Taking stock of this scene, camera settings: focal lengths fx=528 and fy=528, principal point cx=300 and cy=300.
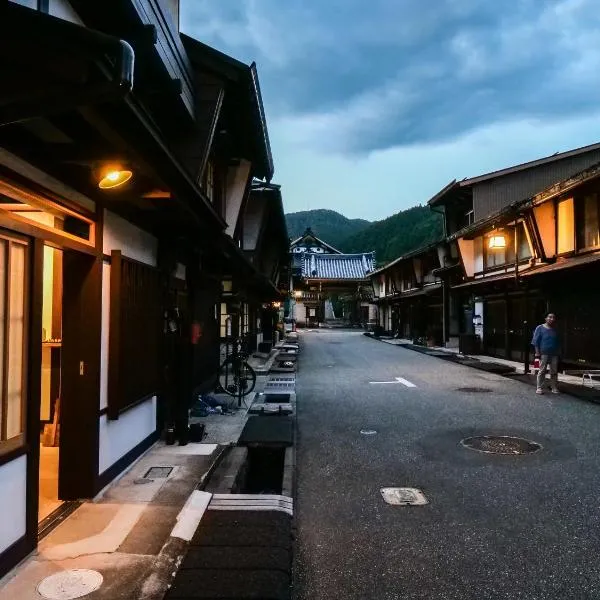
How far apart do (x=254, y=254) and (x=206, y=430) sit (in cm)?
1112

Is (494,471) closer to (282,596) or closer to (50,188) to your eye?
(282,596)

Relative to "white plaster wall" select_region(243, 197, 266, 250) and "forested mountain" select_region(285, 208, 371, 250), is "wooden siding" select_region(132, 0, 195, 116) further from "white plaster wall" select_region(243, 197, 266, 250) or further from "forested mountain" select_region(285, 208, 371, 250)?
"forested mountain" select_region(285, 208, 371, 250)

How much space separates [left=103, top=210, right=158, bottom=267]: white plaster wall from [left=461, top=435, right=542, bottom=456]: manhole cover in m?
6.14

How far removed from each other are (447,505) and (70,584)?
4.13m

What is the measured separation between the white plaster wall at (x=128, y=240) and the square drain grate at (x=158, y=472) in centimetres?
288

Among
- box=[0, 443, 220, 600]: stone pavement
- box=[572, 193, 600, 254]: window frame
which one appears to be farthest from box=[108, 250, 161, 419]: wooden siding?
box=[572, 193, 600, 254]: window frame

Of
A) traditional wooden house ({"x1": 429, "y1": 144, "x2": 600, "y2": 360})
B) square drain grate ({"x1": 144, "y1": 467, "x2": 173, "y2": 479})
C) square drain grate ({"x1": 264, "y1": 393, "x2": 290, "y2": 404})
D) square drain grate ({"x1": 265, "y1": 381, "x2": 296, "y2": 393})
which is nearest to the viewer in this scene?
square drain grate ({"x1": 144, "y1": 467, "x2": 173, "y2": 479})

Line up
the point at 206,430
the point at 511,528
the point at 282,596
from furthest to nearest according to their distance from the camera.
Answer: the point at 206,430, the point at 511,528, the point at 282,596

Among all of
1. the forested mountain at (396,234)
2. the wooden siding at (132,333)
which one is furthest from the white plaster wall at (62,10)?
the forested mountain at (396,234)

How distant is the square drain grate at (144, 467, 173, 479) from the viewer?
6781 millimetres

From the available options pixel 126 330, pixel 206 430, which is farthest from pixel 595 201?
pixel 126 330

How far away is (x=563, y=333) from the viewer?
19.2 m

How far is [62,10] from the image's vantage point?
17.2 feet

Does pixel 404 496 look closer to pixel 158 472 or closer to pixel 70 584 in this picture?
pixel 158 472
